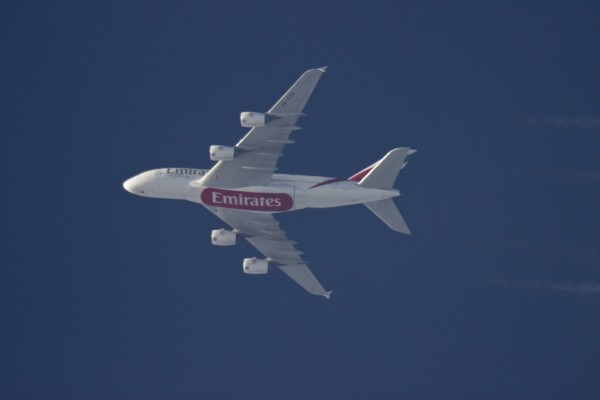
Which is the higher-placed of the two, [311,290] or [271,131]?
[271,131]

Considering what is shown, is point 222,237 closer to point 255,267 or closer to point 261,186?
point 255,267

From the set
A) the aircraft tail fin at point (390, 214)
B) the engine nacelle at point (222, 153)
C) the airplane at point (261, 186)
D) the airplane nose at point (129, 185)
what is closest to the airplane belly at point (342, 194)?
the airplane at point (261, 186)

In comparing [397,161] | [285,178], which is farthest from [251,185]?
[397,161]

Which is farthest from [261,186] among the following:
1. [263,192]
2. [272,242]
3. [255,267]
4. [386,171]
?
[386,171]

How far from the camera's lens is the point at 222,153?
97562 mm

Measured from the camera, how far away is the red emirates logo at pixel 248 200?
331ft

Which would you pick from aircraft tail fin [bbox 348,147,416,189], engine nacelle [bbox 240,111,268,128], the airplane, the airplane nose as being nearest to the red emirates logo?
the airplane

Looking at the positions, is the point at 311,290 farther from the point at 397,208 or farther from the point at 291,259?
the point at 397,208

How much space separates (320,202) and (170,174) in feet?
40.2

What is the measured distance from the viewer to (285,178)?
332 feet

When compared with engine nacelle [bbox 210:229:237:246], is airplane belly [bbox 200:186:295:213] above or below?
above

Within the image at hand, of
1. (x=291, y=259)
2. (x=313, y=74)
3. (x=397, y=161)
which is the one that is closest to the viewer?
(x=313, y=74)

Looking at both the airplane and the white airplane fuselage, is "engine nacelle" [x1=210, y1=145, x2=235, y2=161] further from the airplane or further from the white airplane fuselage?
the white airplane fuselage

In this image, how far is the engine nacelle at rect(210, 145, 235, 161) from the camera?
97.6 metres
